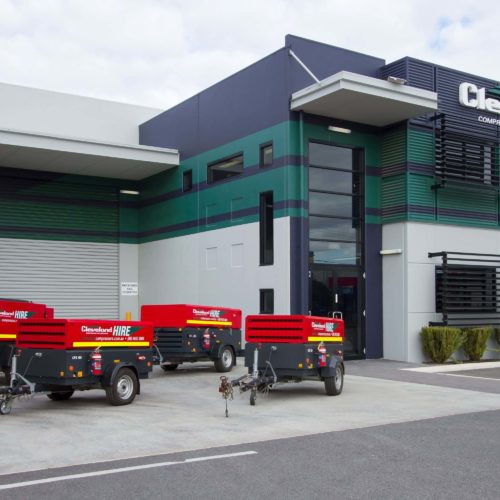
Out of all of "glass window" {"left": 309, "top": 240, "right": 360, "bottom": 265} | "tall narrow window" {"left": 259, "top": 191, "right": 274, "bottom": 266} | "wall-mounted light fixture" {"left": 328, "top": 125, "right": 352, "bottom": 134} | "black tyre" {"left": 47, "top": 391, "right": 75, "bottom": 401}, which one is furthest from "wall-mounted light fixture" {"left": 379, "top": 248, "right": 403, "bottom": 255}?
"black tyre" {"left": 47, "top": 391, "right": 75, "bottom": 401}

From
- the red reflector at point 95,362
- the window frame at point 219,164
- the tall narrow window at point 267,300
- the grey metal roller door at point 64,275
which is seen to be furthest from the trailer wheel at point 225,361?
the grey metal roller door at point 64,275

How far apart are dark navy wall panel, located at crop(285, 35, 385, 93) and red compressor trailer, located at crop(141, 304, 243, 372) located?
6.96 meters

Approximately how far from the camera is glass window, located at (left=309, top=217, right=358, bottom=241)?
19094 mm

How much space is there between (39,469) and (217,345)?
9.30 meters

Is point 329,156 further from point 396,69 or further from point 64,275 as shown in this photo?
point 64,275

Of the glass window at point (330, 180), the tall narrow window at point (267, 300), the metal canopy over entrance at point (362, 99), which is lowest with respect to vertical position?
the tall narrow window at point (267, 300)

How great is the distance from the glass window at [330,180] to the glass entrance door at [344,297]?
2.26m

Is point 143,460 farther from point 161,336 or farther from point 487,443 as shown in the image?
point 161,336

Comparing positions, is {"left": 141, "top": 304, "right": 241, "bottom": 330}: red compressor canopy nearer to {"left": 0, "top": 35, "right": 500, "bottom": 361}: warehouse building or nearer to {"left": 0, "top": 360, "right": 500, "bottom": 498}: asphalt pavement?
{"left": 0, "top": 360, "right": 500, "bottom": 498}: asphalt pavement

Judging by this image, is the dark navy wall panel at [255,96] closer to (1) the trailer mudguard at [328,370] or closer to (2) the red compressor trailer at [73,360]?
(1) the trailer mudguard at [328,370]

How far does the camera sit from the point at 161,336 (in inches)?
605

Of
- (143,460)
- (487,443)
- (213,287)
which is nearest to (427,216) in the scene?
(213,287)

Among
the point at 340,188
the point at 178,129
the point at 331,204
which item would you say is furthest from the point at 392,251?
the point at 178,129

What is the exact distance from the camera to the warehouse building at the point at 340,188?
1867 centimetres
